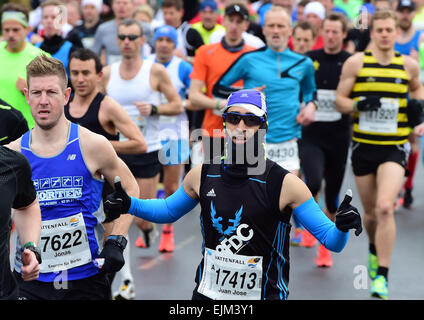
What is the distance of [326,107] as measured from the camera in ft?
26.3

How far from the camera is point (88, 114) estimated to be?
587cm

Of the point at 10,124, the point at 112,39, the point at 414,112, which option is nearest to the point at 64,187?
the point at 10,124

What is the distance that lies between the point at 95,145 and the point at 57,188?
0.32m

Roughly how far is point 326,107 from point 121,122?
2787 mm

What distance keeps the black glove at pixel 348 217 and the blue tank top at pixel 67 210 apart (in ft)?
5.09

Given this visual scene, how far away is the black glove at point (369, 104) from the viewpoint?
22.7 ft

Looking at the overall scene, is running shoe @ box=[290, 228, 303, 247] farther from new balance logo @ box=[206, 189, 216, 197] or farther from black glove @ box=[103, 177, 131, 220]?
black glove @ box=[103, 177, 131, 220]

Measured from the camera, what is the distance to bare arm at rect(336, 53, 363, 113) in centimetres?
710

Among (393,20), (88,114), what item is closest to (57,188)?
(88,114)

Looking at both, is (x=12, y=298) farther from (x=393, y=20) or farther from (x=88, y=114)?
(x=393, y=20)

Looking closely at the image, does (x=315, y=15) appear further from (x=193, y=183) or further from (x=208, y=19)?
(x=193, y=183)

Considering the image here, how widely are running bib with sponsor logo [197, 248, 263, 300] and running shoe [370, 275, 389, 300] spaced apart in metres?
2.64

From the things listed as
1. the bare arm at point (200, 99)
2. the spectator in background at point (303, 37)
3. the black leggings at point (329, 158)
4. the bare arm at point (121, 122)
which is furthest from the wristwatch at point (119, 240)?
the spectator in background at point (303, 37)
